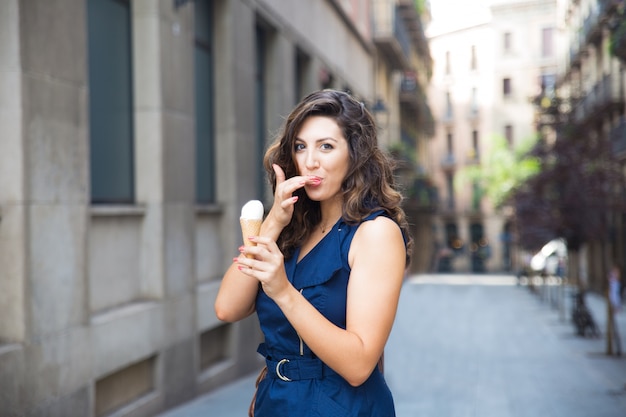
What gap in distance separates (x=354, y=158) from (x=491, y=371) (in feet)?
36.9

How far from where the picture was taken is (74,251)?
280 inches

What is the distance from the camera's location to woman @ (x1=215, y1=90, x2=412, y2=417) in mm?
2412

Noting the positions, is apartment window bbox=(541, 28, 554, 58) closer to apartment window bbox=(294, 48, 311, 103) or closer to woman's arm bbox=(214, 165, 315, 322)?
apartment window bbox=(294, 48, 311, 103)

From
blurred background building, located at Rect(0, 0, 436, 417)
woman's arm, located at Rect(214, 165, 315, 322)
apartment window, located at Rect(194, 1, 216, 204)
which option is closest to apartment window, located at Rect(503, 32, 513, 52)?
blurred background building, located at Rect(0, 0, 436, 417)

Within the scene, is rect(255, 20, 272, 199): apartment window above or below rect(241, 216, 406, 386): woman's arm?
above

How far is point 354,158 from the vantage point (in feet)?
8.82

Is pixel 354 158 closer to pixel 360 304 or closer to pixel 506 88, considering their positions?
pixel 360 304

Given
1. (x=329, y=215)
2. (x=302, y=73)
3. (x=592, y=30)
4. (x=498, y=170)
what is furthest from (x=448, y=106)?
(x=329, y=215)

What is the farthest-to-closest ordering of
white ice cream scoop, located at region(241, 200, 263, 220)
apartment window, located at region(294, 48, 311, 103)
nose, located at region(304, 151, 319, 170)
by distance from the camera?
apartment window, located at region(294, 48, 311, 103)
nose, located at region(304, 151, 319, 170)
white ice cream scoop, located at region(241, 200, 263, 220)

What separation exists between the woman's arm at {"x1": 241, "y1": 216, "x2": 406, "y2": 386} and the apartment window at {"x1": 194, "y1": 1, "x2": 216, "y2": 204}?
910 centimetres

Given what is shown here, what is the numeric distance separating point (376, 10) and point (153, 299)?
84.6 ft

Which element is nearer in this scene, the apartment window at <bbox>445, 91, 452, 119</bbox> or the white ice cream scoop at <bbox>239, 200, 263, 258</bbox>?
the white ice cream scoop at <bbox>239, 200, 263, 258</bbox>

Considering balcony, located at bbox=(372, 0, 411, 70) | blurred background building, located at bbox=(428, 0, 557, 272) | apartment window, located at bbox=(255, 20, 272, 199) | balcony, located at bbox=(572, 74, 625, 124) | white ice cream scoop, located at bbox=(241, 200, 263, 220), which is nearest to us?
white ice cream scoop, located at bbox=(241, 200, 263, 220)

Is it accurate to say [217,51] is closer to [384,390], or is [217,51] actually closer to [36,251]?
[36,251]
